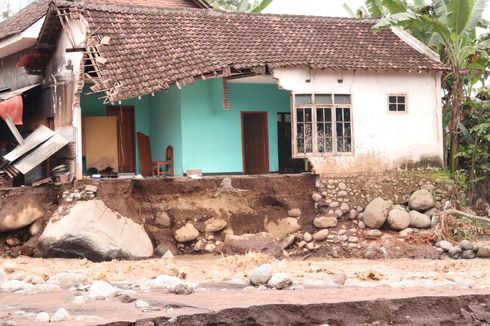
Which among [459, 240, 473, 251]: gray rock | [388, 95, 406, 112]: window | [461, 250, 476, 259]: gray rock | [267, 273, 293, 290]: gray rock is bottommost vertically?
[461, 250, 476, 259]: gray rock

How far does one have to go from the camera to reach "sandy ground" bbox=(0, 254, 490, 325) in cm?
1079

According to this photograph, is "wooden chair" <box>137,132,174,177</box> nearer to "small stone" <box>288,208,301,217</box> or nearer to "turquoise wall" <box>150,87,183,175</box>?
"turquoise wall" <box>150,87,183,175</box>

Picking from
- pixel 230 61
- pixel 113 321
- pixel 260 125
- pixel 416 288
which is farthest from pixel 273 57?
pixel 113 321

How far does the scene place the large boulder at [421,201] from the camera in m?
21.5

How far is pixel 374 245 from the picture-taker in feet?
67.7

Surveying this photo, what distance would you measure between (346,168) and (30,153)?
305 inches

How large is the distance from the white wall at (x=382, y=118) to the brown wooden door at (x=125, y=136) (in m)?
4.20

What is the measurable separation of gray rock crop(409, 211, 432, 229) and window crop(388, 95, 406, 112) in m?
2.83

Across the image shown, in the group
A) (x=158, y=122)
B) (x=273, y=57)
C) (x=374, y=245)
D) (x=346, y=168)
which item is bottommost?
(x=374, y=245)


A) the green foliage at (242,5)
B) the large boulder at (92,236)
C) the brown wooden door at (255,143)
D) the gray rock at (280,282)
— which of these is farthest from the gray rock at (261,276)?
the green foliage at (242,5)

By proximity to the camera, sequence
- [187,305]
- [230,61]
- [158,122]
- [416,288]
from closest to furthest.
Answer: [187,305] < [416,288] < [230,61] < [158,122]

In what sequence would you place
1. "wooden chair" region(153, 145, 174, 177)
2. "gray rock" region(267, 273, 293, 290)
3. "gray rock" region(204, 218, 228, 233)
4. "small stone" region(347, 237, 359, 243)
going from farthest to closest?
1. "wooden chair" region(153, 145, 174, 177)
2. "small stone" region(347, 237, 359, 243)
3. "gray rock" region(204, 218, 228, 233)
4. "gray rock" region(267, 273, 293, 290)

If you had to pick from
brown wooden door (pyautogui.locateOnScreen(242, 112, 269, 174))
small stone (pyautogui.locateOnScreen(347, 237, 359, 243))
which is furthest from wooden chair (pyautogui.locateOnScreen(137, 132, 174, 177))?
small stone (pyautogui.locateOnScreen(347, 237, 359, 243))

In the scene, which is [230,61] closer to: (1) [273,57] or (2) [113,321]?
(1) [273,57]
